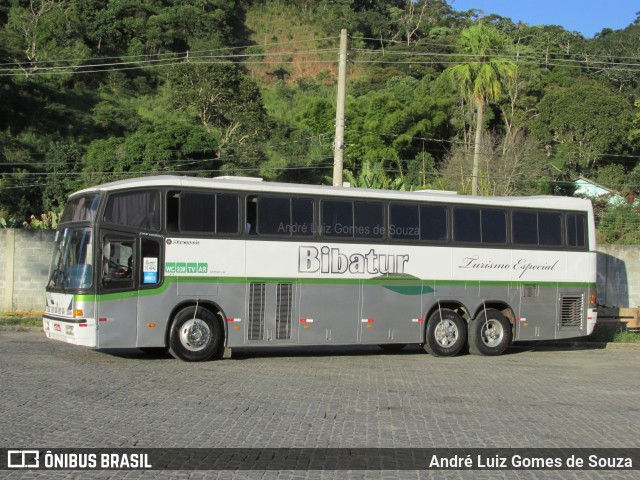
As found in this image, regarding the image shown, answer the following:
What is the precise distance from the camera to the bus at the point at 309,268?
15617mm

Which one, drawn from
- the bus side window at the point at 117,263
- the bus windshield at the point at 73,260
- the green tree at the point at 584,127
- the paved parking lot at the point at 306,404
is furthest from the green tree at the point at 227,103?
the paved parking lot at the point at 306,404

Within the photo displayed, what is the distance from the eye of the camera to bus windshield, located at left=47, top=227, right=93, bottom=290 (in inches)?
605

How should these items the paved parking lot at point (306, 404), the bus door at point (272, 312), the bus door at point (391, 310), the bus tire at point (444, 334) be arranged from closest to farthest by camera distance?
the paved parking lot at point (306, 404), the bus door at point (272, 312), the bus door at point (391, 310), the bus tire at point (444, 334)

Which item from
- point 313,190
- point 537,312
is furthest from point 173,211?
point 537,312

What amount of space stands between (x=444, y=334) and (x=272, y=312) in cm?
431

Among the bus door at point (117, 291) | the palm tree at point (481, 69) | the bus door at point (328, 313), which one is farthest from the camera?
the palm tree at point (481, 69)

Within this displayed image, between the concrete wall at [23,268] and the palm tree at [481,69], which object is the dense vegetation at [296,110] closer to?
the palm tree at [481,69]

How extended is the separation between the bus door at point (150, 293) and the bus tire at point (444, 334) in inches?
242

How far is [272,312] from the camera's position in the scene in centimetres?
1686

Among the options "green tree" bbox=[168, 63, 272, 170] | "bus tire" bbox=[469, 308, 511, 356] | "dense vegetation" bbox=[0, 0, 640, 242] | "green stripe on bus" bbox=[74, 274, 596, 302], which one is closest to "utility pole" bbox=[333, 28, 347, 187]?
"green stripe on bus" bbox=[74, 274, 596, 302]

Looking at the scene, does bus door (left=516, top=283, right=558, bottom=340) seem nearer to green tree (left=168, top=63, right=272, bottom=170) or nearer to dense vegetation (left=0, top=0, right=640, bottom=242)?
dense vegetation (left=0, top=0, right=640, bottom=242)

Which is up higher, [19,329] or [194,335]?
[194,335]

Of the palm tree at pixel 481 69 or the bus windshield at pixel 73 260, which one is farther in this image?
the palm tree at pixel 481 69

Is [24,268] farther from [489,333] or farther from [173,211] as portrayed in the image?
[489,333]
